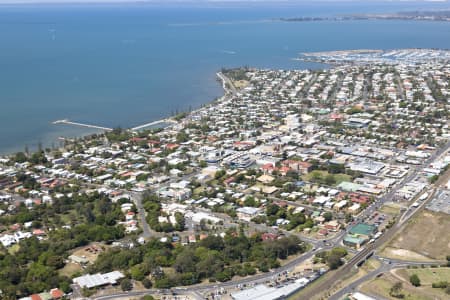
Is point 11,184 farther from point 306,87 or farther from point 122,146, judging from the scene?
point 306,87

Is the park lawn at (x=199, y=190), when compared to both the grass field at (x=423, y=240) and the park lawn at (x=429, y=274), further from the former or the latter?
the park lawn at (x=429, y=274)

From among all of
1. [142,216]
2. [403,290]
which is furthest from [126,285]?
[403,290]

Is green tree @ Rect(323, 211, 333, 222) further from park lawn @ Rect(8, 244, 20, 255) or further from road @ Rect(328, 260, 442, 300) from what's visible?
park lawn @ Rect(8, 244, 20, 255)

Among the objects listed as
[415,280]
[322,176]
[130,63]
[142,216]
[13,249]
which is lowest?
[13,249]

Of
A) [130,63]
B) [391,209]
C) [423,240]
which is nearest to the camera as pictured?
[423,240]

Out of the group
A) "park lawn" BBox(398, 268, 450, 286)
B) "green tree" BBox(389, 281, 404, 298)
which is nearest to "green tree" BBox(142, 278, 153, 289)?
"green tree" BBox(389, 281, 404, 298)

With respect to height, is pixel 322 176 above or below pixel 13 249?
above

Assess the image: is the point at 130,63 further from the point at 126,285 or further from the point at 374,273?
the point at 374,273
